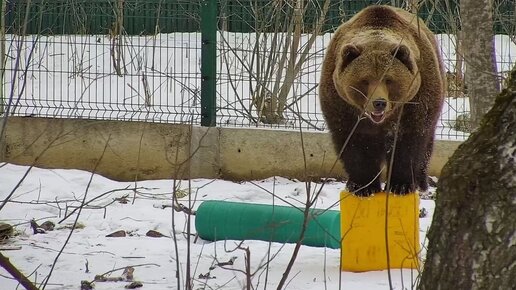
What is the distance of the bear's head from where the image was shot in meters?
6.14

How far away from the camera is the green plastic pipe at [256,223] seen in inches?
266

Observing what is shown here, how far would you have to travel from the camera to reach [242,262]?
251 inches

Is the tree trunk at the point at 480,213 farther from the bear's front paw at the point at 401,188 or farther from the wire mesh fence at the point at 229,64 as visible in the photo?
the wire mesh fence at the point at 229,64

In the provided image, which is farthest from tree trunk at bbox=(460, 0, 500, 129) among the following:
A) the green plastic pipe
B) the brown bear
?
the green plastic pipe

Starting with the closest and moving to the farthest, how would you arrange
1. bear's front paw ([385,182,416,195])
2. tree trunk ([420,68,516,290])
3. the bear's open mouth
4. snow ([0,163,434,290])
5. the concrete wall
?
tree trunk ([420,68,516,290])
snow ([0,163,434,290])
the bear's open mouth
bear's front paw ([385,182,416,195])
the concrete wall

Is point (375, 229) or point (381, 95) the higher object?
point (381, 95)

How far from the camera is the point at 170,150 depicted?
10008mm

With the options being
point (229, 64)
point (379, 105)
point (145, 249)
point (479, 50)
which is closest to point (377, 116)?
point (379, 105)

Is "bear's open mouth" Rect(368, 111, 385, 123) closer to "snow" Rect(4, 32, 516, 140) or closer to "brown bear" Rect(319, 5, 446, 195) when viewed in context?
"brown bear" Rect(319, 5, 446, 195)

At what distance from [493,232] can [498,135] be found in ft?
0.96

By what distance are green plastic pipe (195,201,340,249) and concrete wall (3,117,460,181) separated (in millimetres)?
2529

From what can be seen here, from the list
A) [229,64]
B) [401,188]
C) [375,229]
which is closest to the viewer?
[375,229]

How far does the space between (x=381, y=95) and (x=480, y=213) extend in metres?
3.24

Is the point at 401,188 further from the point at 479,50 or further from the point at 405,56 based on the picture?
the point at 479,50
